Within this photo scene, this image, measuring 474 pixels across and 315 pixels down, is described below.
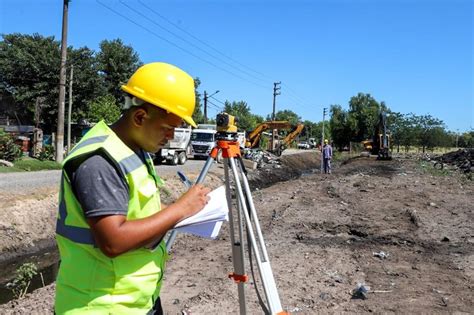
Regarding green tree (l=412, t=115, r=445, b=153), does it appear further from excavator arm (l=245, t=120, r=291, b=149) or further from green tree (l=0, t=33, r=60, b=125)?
green tree (l=0, t=33, r=60, b=125)

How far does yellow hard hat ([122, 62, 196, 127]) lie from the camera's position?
5.18 ft

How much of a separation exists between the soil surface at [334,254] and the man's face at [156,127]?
10.1ft

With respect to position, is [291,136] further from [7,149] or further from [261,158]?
[7,149]

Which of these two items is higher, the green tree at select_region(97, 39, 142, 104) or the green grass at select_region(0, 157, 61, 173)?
the green tree at select_region(97, 39, 142, 104)

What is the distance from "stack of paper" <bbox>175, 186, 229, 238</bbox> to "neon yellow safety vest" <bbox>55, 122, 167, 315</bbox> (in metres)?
0.19

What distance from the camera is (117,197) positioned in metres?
1.41

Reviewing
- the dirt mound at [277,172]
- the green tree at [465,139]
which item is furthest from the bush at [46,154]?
the green tree at [465,139]

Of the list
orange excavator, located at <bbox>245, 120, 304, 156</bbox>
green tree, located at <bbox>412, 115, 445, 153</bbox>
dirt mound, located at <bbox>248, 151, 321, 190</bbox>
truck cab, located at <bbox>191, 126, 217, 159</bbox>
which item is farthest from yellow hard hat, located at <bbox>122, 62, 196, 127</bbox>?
green tree, located at <bbox>412, 115, 445, 153</bbox>

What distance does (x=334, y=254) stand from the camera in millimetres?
6500

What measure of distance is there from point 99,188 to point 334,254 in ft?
18.3

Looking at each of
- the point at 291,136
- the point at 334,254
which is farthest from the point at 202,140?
the point at 334,254

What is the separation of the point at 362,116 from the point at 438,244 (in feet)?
196

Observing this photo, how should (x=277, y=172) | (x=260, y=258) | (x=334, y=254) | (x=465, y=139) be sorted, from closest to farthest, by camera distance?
(x=260, y=258), (x=334, y=254), (x=277, y=172), (x=465, y=139)

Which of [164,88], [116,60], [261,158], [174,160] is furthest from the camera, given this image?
[116,60]
